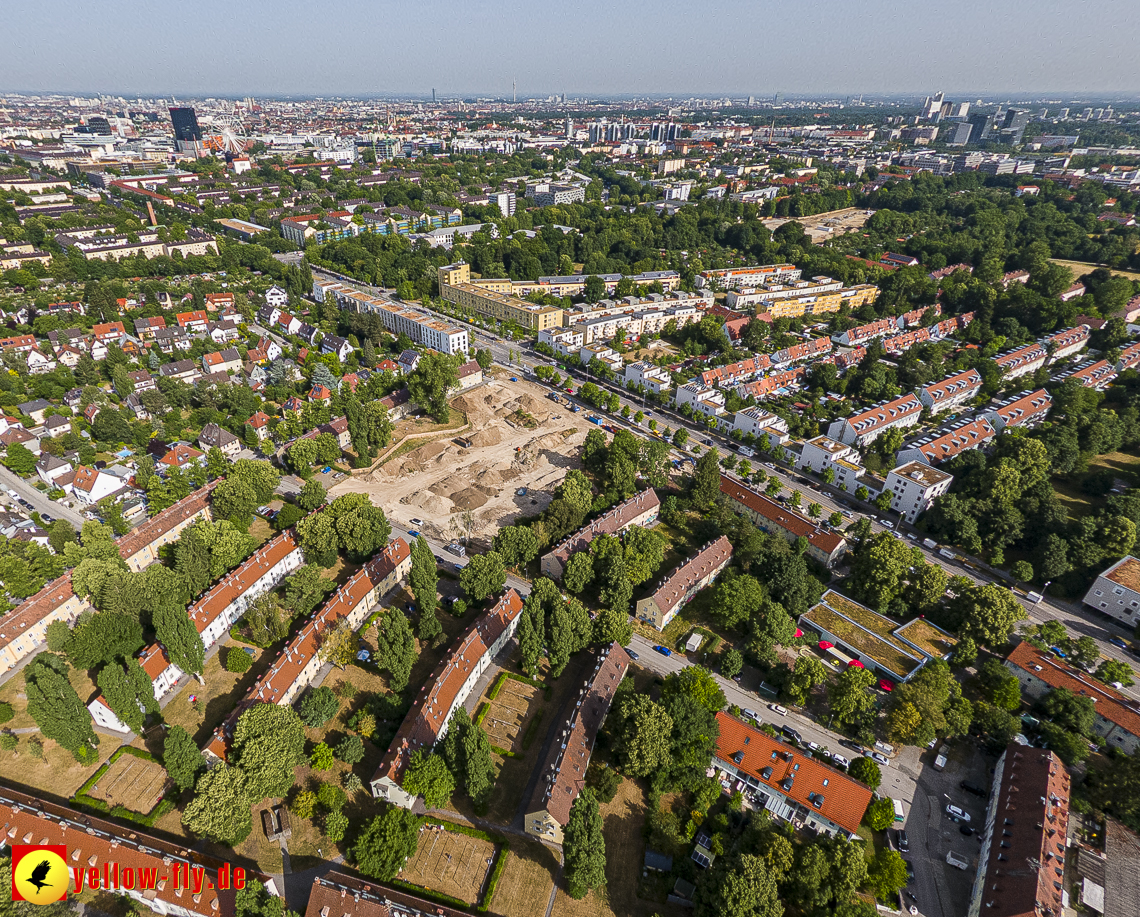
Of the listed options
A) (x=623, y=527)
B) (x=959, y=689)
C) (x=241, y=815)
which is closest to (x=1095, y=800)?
(x=959, y=689)

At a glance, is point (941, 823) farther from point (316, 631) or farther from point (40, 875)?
point (40, 875)

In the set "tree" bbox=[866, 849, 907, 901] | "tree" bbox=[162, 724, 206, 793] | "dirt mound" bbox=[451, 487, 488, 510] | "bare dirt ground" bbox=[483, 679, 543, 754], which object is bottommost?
"bare dirt ground" bbox=[483, 679, 543, 754]

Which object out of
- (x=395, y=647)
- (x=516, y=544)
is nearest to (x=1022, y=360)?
(x=516, y=544)

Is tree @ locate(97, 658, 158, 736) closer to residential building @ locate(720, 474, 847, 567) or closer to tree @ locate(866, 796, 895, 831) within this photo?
tree @ locate(866, 796, 895, 831)

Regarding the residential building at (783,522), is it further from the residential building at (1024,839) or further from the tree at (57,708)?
the tree at (57,708)

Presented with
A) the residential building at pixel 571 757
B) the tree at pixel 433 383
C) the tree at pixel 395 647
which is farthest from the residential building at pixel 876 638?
the tree at pixel 433 383

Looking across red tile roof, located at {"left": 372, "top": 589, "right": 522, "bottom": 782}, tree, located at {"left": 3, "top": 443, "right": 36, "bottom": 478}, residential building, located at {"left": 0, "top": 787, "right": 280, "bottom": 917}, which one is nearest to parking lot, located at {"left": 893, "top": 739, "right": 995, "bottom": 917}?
red tile roof, located at {"left": 372, "top": 589, "right": 522, "bottom": 782}
